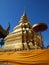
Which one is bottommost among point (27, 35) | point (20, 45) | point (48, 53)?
point (48, 53)

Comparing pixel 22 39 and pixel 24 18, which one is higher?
pixel 24 18

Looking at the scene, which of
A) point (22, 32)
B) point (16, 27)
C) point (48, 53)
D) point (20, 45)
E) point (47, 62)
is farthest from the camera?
point (16, 27)

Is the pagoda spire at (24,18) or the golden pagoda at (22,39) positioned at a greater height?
the pagoda spire at (24,18)

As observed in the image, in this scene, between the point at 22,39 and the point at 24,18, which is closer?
the point at 22,39

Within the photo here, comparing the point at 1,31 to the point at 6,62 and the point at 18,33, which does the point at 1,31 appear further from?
the point at 6,62

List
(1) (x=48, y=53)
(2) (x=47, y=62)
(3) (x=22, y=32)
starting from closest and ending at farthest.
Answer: (2) (x=47, y=62)
(1) (x=48, y=53)
(3) (x=22, y=32)

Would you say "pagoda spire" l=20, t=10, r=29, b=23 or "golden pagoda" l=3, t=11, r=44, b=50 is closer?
"golden pagoda" l=3, t=11, r=44, b=50

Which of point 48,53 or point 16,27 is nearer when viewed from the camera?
point 48,53

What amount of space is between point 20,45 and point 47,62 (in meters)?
12.0

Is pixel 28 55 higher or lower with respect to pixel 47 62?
higher

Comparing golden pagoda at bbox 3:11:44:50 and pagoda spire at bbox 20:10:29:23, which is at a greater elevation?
pagoda spire at bbox 20:10:29:23

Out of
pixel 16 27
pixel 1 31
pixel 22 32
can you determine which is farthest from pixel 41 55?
pixel 1 31

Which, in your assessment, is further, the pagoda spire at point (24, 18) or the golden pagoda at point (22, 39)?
the pagoda spire at point (24, 18)

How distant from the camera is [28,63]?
7195 mm
